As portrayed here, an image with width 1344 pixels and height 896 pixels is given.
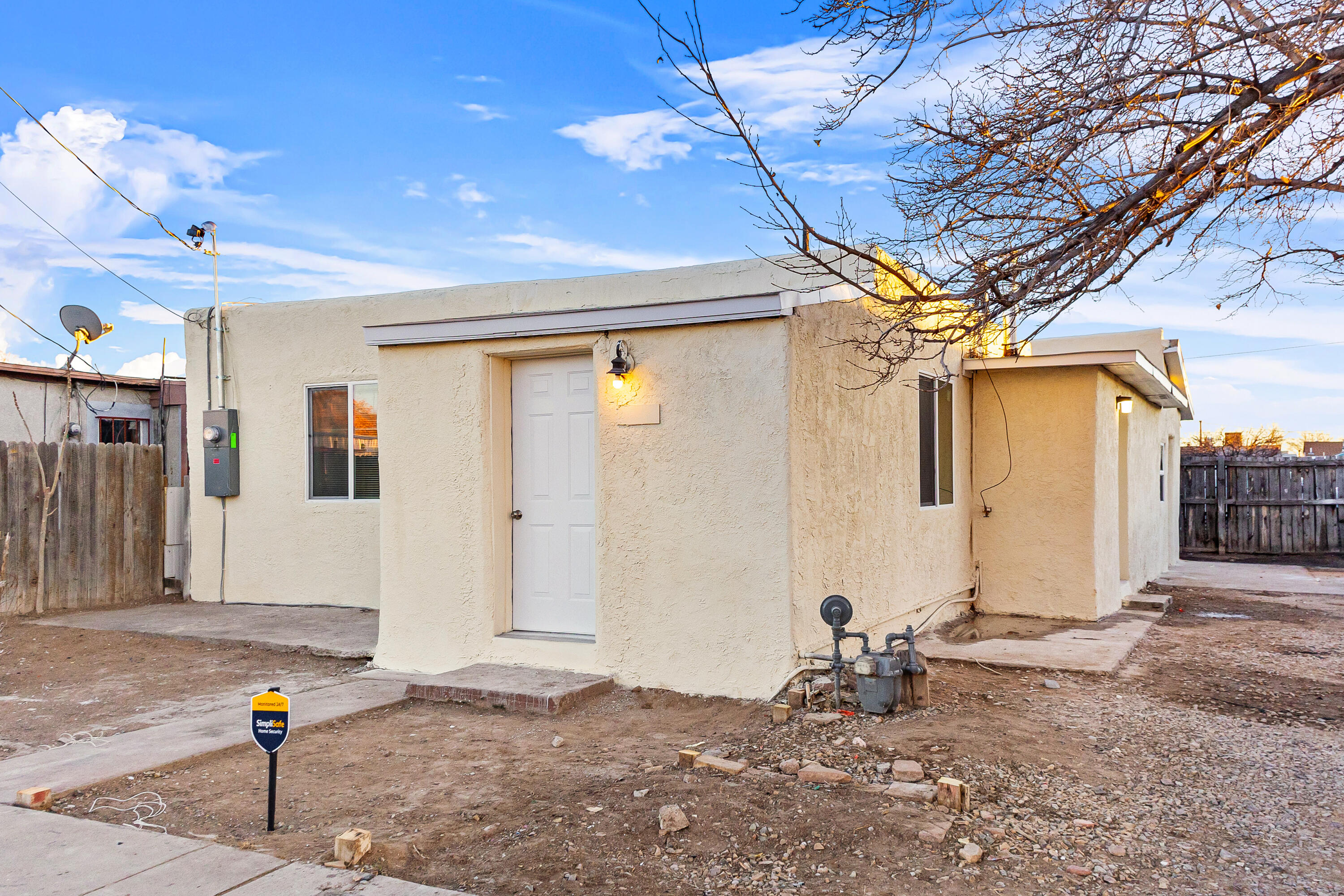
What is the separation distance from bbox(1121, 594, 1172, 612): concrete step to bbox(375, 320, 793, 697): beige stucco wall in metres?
6.33

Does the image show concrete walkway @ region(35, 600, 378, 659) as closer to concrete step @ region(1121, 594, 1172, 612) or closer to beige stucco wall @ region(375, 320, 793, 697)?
beige stucco wall @ region(375, 320, 793, 697)

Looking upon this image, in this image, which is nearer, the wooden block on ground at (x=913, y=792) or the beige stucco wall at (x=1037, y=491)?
the wooden block on ground at (x=913, y=792)

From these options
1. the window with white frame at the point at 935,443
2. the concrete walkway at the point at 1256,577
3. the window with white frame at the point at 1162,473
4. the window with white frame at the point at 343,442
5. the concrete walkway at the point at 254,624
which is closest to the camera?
the concrete walkway at the point at 254,624

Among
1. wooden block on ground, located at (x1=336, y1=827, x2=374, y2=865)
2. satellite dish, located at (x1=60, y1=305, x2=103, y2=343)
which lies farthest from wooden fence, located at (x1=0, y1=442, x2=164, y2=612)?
wooden block on ground, located at (x1=336, y1=827, x2=374, y2=865)

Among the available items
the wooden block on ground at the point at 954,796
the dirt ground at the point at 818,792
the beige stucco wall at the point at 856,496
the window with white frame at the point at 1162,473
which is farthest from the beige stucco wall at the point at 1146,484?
the wooden block on ground at the point at 954,796

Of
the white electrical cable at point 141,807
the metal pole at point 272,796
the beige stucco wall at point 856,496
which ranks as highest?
the beige stucco wall at point 856,496

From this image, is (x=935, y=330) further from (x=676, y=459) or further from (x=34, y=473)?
(x=34, y=473)

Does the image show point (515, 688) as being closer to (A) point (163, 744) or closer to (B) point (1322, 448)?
(A) point (163, 744)

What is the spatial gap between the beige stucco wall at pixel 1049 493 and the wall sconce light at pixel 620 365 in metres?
4.85

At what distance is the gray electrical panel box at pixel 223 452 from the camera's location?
10.6m

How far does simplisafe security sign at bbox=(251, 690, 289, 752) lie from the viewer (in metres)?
3.95

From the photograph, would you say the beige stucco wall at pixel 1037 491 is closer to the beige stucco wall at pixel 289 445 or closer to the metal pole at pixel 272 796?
the beige stucco wall at pixel 289 445

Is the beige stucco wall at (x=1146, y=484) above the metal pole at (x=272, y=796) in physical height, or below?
above

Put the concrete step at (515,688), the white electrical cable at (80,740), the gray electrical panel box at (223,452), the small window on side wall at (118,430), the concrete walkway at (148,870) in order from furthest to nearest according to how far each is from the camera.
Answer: the small window on side wall at (118,430)
the gray electrical panel box at (223,452)
the concrete step at (515,688)
the white electrical cable at (80,740)
the concrete walkway at (148,870)
